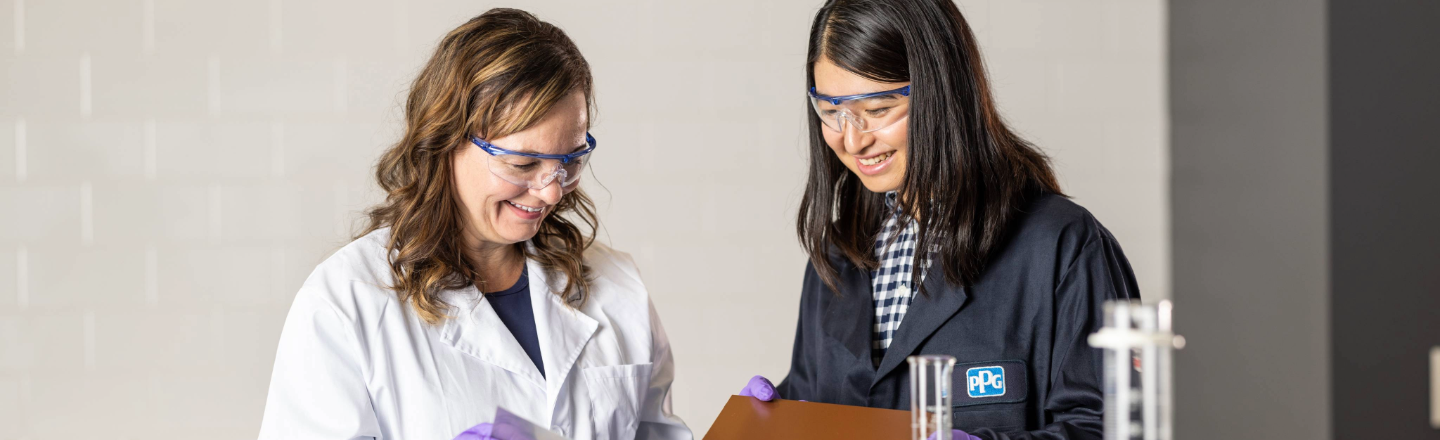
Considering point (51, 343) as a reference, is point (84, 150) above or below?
above

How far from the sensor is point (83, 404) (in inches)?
99.7

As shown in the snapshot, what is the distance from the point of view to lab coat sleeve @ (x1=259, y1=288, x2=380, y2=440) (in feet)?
4.25

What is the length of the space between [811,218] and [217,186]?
169cm

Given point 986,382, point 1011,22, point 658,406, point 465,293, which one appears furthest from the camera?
point 1011,22

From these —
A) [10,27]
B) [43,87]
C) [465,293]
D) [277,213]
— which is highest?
[10,27]

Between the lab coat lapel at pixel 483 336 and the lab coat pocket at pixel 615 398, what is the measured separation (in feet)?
0.31

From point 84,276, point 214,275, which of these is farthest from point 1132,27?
point 84,276

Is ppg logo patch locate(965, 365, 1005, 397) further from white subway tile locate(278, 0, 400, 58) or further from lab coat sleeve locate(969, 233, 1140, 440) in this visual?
white subway tile locate(278, 0, 400, 58)

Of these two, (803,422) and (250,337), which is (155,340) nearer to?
(250,337)

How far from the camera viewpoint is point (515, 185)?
4.60ft

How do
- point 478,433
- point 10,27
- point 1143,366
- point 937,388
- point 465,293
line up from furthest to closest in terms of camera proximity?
point 10,27, point 465,293, point 478,433, point 937,388, point 1143,366

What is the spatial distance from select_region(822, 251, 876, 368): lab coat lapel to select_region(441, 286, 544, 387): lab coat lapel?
47 cm

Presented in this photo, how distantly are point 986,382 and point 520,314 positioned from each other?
2.37 ft

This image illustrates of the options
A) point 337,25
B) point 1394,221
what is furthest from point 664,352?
point 337,25
